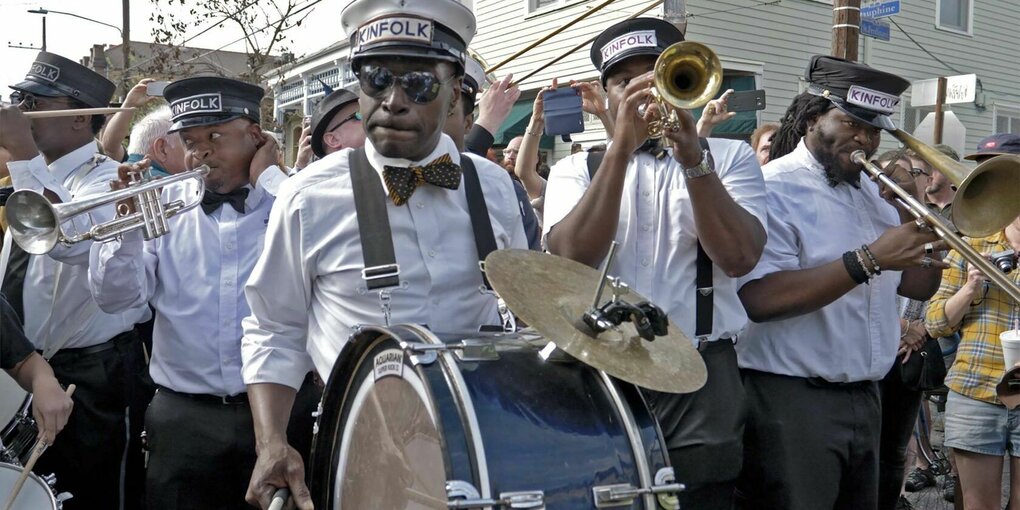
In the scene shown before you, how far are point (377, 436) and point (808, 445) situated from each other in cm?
174

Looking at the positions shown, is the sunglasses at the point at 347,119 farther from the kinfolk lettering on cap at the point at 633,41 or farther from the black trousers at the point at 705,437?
the black trousers at the point at 705,437

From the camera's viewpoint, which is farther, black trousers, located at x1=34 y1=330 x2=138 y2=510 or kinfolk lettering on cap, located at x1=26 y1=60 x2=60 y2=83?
kinfolk lettering on cap, located at x1=26 y1=60 x2=60 y2=83

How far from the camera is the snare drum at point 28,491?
3115mm

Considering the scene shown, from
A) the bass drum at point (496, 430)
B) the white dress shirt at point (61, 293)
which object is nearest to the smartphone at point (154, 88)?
the white dress shirt at point (61, 293)

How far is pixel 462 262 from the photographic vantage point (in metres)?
2.74

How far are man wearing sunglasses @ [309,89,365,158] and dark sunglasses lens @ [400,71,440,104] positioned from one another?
209 centimetres

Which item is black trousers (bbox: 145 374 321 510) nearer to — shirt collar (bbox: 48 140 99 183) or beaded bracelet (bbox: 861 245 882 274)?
shirt collar (bbox: 48 140 99 183)

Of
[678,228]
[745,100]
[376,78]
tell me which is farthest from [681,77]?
[745,100]

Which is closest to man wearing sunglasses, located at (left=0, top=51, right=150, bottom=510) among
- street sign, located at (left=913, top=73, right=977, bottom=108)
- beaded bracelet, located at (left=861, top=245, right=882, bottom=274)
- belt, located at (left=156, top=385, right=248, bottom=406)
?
belt, located at (left=156, top=385, right=248, bottom=406)

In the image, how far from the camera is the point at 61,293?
14.0 feet

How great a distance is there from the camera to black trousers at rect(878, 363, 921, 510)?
14.7ft

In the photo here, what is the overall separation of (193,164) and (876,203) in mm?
2811

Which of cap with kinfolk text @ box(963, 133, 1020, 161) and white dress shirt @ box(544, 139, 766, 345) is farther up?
cap with kinfolk text @ box(963, 133, 1020, 161)

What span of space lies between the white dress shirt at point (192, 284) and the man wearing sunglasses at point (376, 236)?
90 centimetres
